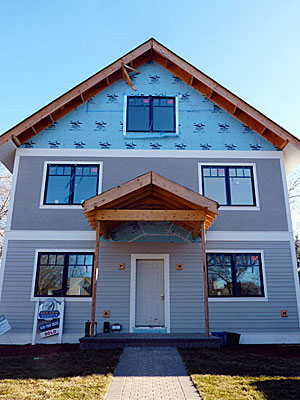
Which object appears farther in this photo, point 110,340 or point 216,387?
point 110,340

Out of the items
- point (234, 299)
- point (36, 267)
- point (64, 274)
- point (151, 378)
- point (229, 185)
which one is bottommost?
point (151, 378)

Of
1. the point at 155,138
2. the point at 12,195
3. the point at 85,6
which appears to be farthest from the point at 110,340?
the point at 85,6

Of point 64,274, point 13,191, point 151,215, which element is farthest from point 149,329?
point 13,191

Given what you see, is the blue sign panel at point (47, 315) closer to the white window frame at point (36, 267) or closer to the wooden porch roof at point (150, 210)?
the white window frame at point (36, 267)

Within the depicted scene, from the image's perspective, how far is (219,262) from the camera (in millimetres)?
9836

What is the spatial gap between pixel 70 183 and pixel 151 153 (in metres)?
2.67

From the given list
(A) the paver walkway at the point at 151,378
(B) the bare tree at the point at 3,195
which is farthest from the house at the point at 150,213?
(B) the bare tree at the point at 3,195

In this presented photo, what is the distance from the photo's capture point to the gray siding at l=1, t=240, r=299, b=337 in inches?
367

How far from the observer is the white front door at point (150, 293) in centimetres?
946

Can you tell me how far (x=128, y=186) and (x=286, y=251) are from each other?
17.2 feet

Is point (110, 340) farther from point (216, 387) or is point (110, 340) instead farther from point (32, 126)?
point (32, 126)

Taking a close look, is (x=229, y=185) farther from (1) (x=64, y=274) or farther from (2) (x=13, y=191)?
(2) (x=13, y=191)

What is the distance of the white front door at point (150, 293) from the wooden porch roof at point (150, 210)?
6.24 feet

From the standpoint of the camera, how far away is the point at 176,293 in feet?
31.4
